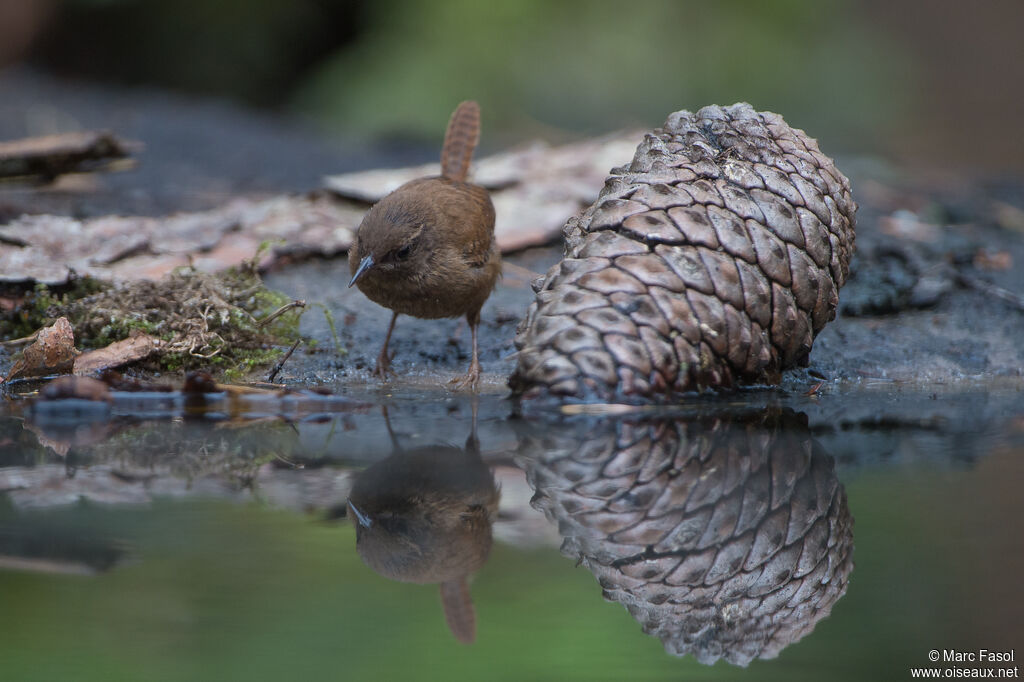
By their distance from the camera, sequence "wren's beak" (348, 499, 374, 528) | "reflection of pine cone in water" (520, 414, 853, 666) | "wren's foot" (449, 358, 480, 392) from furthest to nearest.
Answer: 1. "wren's foot" (449, 358, 480, 392)
2. "wren's beak" (348, 499, 374, 528)
3. "reflection of pine cone in water" (520, 414, 853, 666)

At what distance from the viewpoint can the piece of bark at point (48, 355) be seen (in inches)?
126

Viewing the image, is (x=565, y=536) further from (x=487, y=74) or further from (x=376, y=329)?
(x=487, y=74)

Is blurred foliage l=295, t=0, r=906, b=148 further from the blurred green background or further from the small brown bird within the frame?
the small brown bird

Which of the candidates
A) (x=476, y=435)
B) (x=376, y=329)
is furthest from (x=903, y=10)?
(x=476, y=435)

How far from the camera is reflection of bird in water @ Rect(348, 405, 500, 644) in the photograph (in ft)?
4.91

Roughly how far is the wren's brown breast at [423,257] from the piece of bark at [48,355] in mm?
1096

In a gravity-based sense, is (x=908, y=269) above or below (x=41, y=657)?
above

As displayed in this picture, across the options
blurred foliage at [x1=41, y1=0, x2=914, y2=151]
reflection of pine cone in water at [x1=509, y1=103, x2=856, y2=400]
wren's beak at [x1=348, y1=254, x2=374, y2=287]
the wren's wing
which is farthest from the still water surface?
blurred foliage at [x1=41, y1=0, x2=914, y2=151]

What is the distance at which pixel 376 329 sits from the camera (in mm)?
4172

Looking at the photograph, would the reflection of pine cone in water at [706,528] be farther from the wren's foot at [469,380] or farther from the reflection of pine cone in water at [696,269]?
the wren's foot at [469,380]

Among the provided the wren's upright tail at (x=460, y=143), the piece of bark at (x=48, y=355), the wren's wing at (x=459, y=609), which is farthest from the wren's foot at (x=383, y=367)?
the wren's wing at (x=459, y=609)

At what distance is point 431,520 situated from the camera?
172 cm

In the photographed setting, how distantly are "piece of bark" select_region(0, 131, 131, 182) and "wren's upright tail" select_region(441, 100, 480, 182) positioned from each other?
166 cm

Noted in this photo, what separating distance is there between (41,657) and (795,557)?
1123mm
